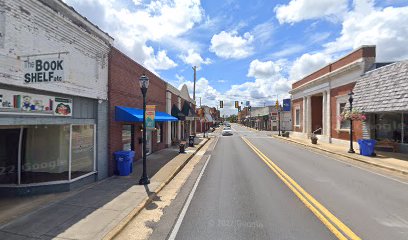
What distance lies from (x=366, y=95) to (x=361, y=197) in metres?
15.8

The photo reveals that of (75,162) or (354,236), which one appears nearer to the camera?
(354,236)

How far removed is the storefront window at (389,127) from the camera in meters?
20.5

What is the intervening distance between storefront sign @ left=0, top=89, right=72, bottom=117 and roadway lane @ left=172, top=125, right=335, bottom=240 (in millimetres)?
5005

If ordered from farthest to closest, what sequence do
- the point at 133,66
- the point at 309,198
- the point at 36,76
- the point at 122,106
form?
the point at 133,66
the point at 122,106
the point at 309,198
the point at 36,76

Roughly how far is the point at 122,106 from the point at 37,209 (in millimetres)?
6962

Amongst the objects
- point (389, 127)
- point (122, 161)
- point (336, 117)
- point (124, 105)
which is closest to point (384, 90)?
point (389, 127)

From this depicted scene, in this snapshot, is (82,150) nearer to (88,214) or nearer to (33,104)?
(33,104)

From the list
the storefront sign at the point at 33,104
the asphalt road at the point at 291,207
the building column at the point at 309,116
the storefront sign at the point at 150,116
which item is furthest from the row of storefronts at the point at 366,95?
the storefront sign at the point at 33,104

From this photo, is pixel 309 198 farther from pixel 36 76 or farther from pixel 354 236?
pixel 36 76

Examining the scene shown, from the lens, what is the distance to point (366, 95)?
22062 millimetres

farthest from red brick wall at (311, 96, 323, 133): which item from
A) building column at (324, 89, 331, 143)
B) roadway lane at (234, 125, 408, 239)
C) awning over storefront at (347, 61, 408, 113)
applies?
roadway lane at (234, 125, 408, 239)

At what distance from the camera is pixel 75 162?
33.0ft

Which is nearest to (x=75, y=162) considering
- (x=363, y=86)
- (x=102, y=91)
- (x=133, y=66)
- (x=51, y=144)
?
(x=51, y=144)

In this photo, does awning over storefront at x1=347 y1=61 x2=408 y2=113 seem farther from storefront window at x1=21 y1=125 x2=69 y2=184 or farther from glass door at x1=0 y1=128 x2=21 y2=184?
glass door at x1=0 y1=128 x2=21 y2=184
